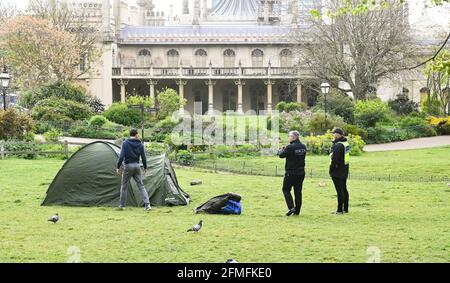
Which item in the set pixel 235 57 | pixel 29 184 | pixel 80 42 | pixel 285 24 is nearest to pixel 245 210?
pixel 29 184

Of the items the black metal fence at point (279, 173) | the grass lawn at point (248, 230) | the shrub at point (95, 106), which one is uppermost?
the shrub at point (95, 106)

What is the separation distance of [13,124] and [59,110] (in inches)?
427

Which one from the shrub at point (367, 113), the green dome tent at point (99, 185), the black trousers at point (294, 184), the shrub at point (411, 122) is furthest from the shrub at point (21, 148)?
the shrub at point (411, 122)

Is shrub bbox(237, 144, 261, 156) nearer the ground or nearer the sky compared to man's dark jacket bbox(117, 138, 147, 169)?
nearer the ground

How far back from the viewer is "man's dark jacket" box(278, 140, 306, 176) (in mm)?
13430

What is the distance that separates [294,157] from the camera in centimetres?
1345

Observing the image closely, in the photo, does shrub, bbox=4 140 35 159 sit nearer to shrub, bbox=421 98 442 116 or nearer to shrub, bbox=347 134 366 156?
shrub, bbox=347 134 366 156

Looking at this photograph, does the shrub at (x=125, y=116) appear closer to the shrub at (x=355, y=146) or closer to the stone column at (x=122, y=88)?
the shrub at (x=355, y=146)

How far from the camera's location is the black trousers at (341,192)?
1393cm

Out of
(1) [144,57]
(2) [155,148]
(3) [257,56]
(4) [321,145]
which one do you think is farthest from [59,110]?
(3) [257,56]

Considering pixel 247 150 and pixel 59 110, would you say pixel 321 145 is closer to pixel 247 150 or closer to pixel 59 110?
pixel 247 150

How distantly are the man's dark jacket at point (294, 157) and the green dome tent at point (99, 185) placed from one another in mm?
3059

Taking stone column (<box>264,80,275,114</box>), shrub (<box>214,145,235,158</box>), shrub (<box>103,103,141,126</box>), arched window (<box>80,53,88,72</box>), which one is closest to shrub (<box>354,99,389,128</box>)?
shrub (<box>103,103,141,126</box>)

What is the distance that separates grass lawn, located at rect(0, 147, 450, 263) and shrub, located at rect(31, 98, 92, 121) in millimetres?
21741
